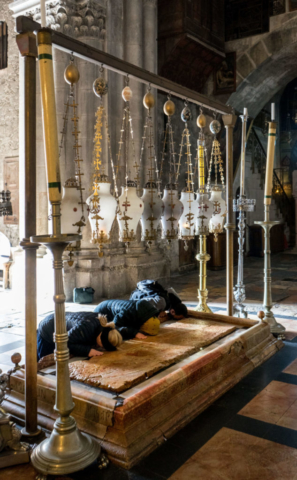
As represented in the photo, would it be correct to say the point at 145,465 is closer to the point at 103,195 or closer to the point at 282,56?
the point at 103,195

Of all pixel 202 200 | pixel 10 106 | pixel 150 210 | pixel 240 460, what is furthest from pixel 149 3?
pixel 240 460

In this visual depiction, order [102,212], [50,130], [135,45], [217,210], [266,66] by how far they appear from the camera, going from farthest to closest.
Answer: [266,66]
[135,45]
[217,210]
[102,212]
[50,130]

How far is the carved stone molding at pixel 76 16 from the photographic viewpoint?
6.61m

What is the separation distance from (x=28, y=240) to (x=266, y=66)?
9276 millimetres

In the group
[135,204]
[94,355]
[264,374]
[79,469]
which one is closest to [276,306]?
[264,374]

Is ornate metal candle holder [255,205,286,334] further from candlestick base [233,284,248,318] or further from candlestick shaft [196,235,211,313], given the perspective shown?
candlestick shaft [196,235,211,313]

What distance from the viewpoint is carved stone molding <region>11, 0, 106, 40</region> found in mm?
6609

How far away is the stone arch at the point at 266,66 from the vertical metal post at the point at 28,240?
27.5 ft

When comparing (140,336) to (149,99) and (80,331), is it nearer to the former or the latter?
(80,331)

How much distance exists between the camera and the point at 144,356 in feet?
10.6

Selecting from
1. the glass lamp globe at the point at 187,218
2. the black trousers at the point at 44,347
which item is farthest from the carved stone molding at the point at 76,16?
the black trousers at the point at 44,347

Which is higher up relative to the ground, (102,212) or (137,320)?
(102,212)

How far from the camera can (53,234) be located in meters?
2.08

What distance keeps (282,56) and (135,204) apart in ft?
28.1
